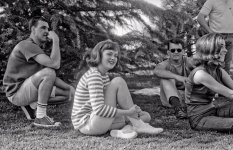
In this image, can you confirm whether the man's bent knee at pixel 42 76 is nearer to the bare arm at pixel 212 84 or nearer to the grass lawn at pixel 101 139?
the grass lawn at pixel 101 139

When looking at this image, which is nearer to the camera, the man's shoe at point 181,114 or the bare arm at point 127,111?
the bare arm at point 127,111

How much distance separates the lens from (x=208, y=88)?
147 inches

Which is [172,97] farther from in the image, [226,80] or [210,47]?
[210,47]

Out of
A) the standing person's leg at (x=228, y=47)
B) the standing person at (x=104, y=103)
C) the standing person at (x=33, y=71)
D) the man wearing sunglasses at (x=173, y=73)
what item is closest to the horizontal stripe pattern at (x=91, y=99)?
the standing person at (x=104, y=103)

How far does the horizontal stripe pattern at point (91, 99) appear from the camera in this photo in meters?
3.28

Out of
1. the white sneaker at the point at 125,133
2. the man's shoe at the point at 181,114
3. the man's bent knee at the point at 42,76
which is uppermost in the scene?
the man's bent knee at the point at 42,76

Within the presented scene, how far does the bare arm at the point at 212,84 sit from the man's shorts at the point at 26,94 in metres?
1.91

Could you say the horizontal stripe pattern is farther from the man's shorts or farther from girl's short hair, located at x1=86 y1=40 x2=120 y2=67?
A: the man's shorts

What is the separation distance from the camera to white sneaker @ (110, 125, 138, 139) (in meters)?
3.34

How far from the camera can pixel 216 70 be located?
3.86m

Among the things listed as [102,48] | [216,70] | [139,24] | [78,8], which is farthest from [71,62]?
[216,70]

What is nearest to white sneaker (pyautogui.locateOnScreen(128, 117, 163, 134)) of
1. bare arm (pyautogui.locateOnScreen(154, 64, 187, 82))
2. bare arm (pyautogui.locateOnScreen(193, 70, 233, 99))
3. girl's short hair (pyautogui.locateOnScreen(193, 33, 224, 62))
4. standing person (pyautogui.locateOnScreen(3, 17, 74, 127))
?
bare arm (pyautogui.locateOnScreen(193, 70, 233, 99))

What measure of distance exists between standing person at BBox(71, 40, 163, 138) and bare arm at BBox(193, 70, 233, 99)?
26.3 inches

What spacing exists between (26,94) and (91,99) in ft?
4.23
